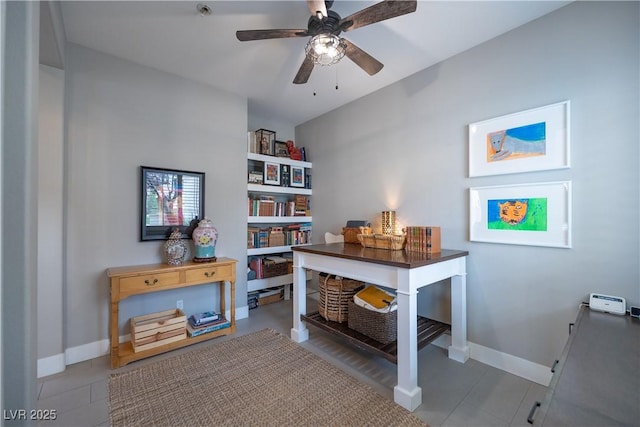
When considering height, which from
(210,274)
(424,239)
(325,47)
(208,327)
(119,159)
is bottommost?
(208,327)

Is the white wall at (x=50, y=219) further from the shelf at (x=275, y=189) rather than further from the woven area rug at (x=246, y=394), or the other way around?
the shelf at (x=275, y=189)

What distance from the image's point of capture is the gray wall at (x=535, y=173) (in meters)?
1.55

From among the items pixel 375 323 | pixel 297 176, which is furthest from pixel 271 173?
pixel 375 323

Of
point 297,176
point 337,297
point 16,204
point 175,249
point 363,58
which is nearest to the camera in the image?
point 16,204

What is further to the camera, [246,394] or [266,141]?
[266,141]

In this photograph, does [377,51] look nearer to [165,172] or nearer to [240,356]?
[165,172]

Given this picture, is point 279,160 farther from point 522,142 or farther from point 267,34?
point 522,142

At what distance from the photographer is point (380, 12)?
144 centimetres

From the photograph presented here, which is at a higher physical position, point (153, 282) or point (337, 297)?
point (153, 282)

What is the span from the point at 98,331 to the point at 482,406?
294 cm

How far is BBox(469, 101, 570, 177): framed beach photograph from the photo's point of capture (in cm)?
173

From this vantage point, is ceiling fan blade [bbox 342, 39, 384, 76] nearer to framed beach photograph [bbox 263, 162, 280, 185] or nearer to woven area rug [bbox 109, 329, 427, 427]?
framed beach photograph [bbox 263, 162, 280, 185]

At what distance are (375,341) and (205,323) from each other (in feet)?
5.21

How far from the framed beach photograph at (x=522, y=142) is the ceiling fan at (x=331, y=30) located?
102 cm
